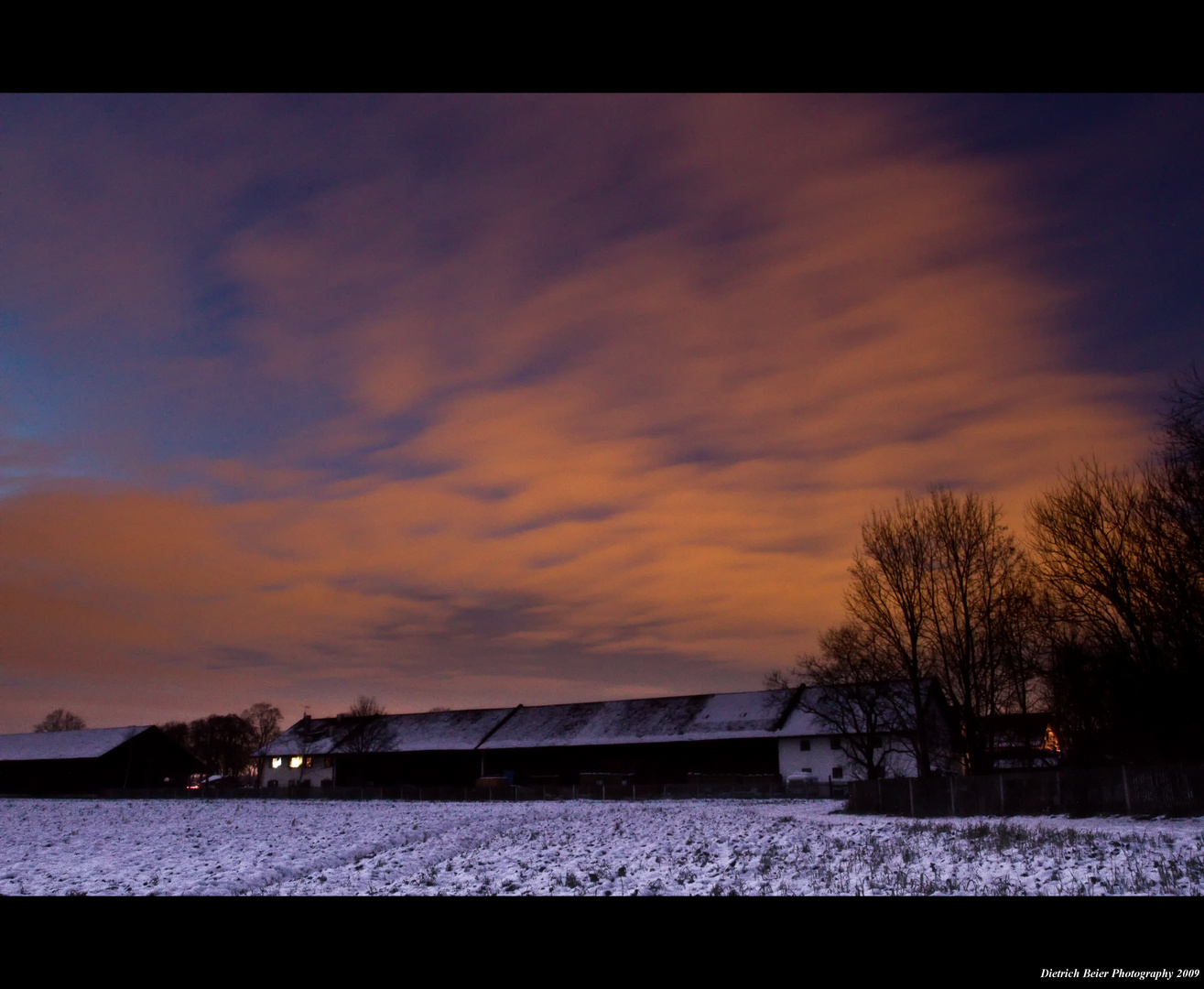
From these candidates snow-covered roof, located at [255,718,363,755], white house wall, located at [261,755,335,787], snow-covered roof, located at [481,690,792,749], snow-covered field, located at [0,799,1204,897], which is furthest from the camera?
snow-covered roof, located at [255,718,363,755]

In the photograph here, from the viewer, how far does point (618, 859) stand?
14164 mm

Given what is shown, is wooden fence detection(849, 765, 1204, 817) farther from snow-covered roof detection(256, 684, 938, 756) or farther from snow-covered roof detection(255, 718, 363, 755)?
snow-covered roof detection(255, 718, 363, 755)

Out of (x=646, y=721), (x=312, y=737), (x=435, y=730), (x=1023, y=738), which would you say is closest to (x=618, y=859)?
(x=1023, y=738)

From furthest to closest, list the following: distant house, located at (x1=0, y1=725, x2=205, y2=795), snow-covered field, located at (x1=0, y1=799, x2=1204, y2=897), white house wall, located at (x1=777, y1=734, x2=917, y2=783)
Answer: distant house, located at (x1=0, y1=725, x2=205, y2=795) → white house wall, located at (x1=777, y1=734, x2=917, y2=783) → snow-covered field, located at (x1=0, y1=799, x2=1204, y2=897)

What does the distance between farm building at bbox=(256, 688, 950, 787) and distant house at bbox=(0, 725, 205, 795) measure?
9200 millimetres

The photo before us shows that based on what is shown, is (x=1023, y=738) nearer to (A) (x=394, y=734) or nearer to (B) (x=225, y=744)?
(A) (x=394, y=734)

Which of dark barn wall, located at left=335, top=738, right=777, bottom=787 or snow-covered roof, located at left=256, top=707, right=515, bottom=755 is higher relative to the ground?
snow-covered roof, located at left=256, top=707, right=515, bottom=755

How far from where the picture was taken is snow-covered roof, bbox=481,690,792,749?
6034cm

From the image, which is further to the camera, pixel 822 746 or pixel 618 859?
pixel 822 746

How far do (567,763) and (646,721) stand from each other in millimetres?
6630

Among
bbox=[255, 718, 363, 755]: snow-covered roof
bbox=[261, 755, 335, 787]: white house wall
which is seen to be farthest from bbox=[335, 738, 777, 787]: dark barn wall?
bbox=[255, 718, 363, 755]: snow-covered roof
